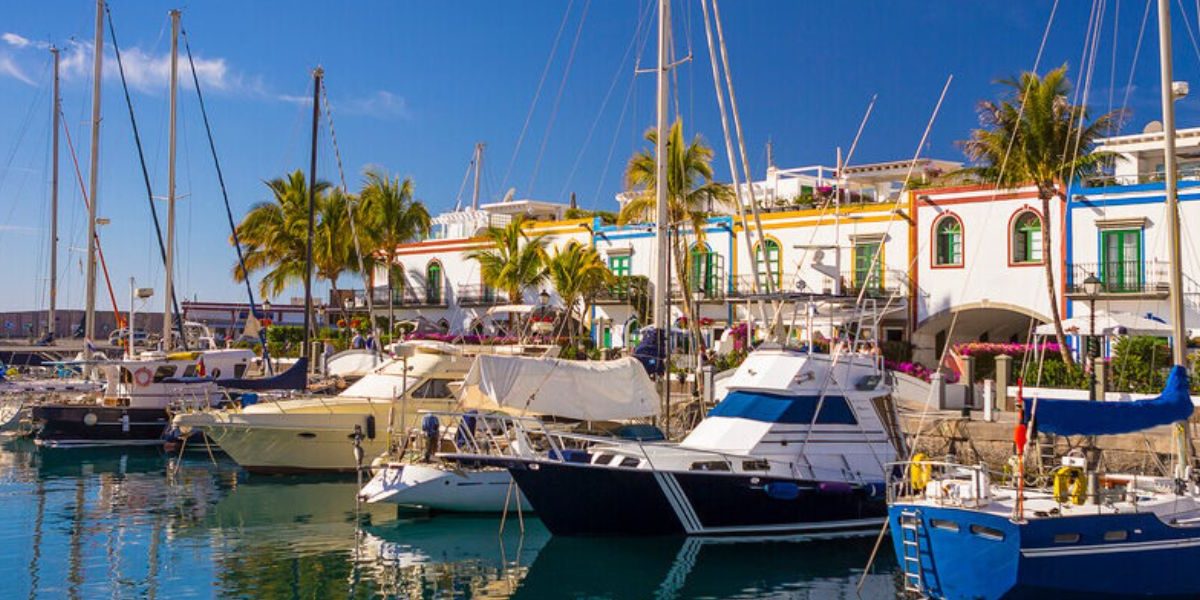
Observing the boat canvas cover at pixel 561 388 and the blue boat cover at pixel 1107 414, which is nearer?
the blue boat cover at pixel 1107 414

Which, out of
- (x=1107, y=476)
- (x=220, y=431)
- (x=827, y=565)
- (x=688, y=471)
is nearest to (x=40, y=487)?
(x=220, y=431)

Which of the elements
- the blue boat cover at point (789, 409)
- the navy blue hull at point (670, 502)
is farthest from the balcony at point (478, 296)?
the navy blue hull at point (670, 502)

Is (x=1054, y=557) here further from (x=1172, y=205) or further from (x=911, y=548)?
(x=1172, y=205)

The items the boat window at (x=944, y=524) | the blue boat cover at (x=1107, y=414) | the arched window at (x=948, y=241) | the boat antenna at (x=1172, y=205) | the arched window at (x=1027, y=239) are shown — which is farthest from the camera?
the arched window at (x=948, y=241)

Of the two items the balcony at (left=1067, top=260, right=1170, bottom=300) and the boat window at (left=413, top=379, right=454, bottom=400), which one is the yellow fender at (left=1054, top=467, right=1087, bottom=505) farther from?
the balcony at (left=1067, top=260, right=1170, bottom=300)

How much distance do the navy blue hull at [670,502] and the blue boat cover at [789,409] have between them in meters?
1.19

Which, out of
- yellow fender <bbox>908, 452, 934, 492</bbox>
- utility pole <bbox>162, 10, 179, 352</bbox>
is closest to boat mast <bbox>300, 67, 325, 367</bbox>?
utility pole <bbox>162, 10, 179, 352</bbox>

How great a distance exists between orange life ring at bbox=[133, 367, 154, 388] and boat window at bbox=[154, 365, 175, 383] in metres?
0.18

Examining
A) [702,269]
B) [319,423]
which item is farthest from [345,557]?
[702,269]

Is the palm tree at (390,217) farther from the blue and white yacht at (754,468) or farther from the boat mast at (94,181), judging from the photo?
the blue and white yacht at (754,468)

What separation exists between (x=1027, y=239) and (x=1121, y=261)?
2858 millimetres

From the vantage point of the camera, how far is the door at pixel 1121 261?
34.7 m

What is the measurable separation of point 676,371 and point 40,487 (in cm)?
1641

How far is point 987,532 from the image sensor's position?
51.7ft
